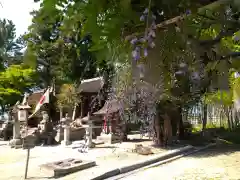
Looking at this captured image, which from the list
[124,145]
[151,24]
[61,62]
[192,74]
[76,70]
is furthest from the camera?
[76,70]

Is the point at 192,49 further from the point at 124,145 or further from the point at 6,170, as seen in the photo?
the point at 124,145

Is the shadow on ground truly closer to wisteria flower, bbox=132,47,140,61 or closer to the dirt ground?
the dirt ground

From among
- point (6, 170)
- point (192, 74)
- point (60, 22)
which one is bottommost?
point (6, 170)

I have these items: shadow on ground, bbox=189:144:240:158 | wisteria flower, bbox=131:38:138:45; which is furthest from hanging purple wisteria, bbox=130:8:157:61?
shadow on ground, bbox=189:144:240:158

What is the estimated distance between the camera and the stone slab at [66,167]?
23.0 ft

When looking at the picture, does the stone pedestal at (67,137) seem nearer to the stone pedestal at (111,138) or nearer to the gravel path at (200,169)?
the stone pedestal at (111,138)

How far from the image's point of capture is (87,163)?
7.63m

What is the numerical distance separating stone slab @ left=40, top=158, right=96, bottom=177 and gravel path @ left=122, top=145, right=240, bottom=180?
126 cm

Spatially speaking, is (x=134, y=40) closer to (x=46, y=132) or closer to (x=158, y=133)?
(x=158, y=133)

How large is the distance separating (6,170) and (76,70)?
1477 centimetres

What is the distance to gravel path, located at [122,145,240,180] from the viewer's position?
6.69 meters

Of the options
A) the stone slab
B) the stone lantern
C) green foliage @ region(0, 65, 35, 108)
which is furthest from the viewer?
green foliage @ region(0, 65, 35, 108)

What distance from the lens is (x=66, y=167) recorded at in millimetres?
7238

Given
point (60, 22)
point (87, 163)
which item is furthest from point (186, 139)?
point (60, 22)
